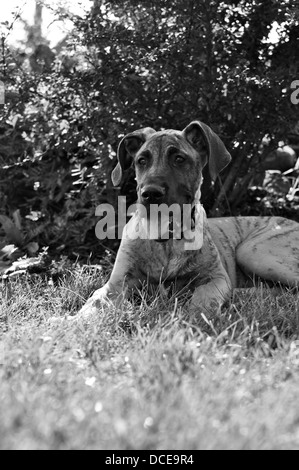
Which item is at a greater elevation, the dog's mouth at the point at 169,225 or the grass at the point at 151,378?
the dog's mouth at the point at 169,225

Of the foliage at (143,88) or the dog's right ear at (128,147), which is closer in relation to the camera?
the dog's right ear at (128,147)

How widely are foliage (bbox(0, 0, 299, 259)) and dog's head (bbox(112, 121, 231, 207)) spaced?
0.99 m

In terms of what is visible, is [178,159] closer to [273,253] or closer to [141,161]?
[141,161]

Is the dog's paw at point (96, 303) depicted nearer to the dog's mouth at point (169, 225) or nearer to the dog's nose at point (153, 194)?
the dog's mouth at point (169, 225)

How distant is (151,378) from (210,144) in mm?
2216

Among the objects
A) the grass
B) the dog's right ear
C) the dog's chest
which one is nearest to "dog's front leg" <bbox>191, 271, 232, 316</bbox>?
the grass

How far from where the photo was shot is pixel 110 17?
6082mm

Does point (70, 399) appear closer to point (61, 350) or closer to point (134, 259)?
point (61, 350)

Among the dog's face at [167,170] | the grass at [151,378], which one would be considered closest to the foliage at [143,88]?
the dog's face at [167,170]

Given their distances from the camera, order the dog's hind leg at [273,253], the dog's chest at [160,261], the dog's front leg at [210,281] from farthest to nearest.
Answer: the dog's hind leg at [273,253], the dog's chest at [160,261], the dog's front leg at [210,281]

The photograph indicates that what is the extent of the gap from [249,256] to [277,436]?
291 centimetres

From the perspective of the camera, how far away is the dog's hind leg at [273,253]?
5148mm

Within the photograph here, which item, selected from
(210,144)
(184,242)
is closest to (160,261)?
(184,242)

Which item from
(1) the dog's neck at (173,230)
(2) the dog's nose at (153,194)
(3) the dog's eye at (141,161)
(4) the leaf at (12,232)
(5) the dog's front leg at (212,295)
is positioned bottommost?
(5) the dog's front leg at (212,295)
